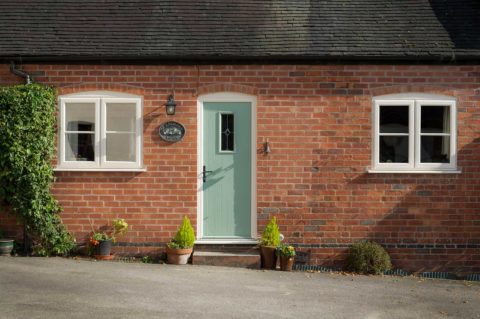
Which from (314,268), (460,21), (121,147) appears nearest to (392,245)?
(314,268)

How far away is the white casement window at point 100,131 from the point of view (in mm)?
10812

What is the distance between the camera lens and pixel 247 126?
10906 millimetres

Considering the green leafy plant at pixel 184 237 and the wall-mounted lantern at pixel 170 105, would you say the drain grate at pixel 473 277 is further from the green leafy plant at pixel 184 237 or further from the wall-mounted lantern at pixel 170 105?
the wall-mounted lantern at pixel 170 105

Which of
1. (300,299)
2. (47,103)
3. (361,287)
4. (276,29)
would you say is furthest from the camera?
(276,29)

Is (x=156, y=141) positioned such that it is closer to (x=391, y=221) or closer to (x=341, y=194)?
(x=341, y=194)

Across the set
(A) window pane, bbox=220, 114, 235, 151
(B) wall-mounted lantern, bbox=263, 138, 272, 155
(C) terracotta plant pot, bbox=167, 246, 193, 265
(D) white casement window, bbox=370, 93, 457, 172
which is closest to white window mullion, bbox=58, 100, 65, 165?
(C) terracotta plant pot, bbox=167, 246, 193, 265

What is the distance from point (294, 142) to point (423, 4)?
11.9 feet

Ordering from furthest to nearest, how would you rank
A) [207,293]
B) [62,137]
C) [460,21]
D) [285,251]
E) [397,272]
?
[460,21], [62,137], [397,272], [285,251], [207,293]

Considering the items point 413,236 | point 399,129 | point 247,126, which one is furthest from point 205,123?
point 413,236

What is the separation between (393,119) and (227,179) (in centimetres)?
301

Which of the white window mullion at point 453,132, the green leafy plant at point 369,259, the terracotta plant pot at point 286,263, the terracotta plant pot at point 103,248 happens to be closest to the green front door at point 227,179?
the terracotta plant pot at point 286,263

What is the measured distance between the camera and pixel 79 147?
1092 centimetres

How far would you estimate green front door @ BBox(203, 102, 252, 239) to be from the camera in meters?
10.9

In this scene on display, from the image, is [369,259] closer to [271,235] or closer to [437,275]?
[437,275]
